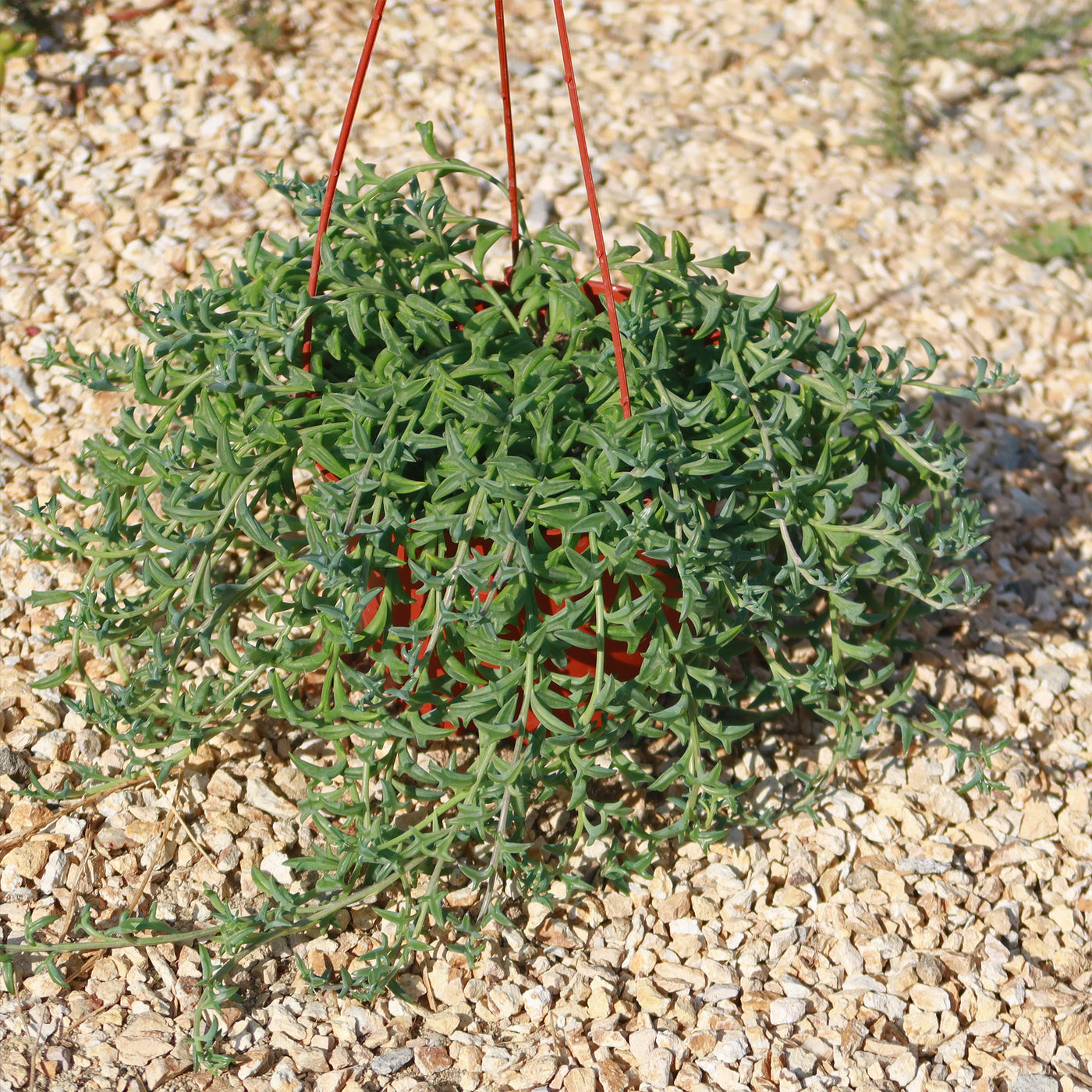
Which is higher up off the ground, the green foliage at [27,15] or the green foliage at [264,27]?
the green foliage at [27,15]

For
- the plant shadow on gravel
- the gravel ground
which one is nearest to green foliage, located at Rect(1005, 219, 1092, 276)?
the gravel ground

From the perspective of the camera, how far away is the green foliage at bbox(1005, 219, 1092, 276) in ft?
12.3

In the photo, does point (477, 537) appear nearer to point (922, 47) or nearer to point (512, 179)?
point (512, 179)

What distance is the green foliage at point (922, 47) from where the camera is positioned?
401 centimetres

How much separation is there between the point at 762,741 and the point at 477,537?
84 cm

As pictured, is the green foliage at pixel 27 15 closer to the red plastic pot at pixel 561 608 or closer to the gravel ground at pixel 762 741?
the gravel ground at pixel 762 741

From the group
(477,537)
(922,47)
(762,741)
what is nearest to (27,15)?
(477,537)

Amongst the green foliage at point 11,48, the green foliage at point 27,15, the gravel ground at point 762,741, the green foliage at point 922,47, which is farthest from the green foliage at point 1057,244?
the green foliage at point 27,15

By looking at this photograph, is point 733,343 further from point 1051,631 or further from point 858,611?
point 1051,631

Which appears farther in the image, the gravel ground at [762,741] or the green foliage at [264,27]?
the green foliage at [264,27]

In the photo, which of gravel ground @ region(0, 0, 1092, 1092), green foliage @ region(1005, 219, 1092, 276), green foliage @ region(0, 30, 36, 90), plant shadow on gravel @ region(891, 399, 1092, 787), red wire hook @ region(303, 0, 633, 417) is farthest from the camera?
green foliage @ region(1005, 219, 1092, 276)

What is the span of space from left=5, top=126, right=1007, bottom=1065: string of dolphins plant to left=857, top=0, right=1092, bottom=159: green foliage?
1.99 meters

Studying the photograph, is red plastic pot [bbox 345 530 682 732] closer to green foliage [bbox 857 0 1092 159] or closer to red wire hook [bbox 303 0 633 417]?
red wire hook [bbox 303 0 633 417]

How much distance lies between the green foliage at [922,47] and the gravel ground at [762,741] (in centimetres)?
8
